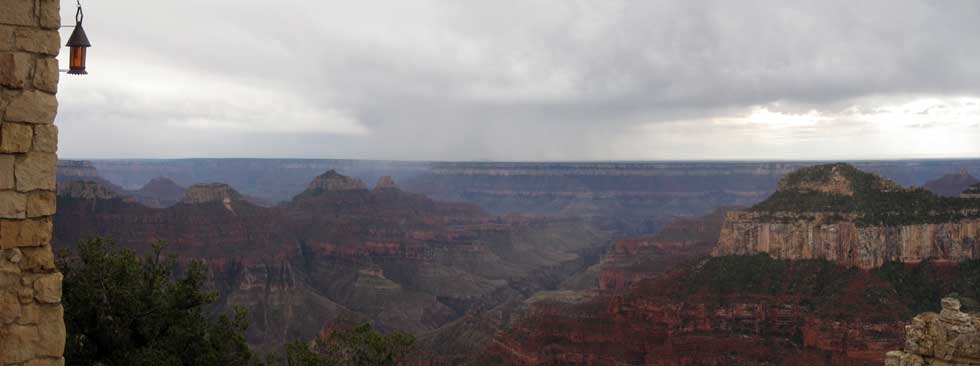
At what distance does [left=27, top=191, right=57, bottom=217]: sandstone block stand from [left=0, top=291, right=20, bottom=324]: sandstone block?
114 centimetres

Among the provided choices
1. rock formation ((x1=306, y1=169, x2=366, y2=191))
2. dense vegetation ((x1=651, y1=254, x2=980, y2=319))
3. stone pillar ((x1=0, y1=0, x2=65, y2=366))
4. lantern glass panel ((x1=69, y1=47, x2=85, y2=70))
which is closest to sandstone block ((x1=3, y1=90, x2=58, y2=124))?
stone pillar ((x1=0, y1=0, x2=65, y2=366))

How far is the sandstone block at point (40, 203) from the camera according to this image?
9594mm

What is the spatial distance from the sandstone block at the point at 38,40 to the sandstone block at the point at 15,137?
1.11 meters

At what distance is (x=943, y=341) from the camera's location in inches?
622

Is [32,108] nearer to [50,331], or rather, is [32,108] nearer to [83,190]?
[50,331]

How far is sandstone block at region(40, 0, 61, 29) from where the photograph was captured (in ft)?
31.9

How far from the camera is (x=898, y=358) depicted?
1659 centimetres

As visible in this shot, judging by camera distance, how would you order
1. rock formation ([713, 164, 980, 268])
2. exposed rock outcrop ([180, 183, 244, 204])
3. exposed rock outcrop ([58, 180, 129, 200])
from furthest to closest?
exposed rock outcrop ([180, 183, 244, 204]) < exposed rock outcrop ([58, 180, 129, 200]) < rock formation ([713, 164, 980, 268])

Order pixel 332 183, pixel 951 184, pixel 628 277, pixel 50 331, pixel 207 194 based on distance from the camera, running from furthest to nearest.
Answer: pixel 951 184 < pixel 332 183 < pixel 207 194 < pixel 628 277 < pixel 50 331

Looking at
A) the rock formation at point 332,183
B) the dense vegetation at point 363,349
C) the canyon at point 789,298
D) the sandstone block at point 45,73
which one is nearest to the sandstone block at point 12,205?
the sandstone block at point 45,73

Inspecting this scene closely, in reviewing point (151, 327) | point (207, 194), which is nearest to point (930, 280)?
point (151, 327)

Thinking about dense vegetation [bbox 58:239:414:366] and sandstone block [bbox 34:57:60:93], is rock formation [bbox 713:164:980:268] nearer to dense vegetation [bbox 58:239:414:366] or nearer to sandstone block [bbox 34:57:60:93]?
dense vegetation [bbox 58:239:414:366]

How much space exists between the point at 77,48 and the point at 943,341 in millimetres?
19309

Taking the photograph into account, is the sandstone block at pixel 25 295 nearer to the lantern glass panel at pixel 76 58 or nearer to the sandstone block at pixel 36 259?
the sandstone block at pixel 36 259
